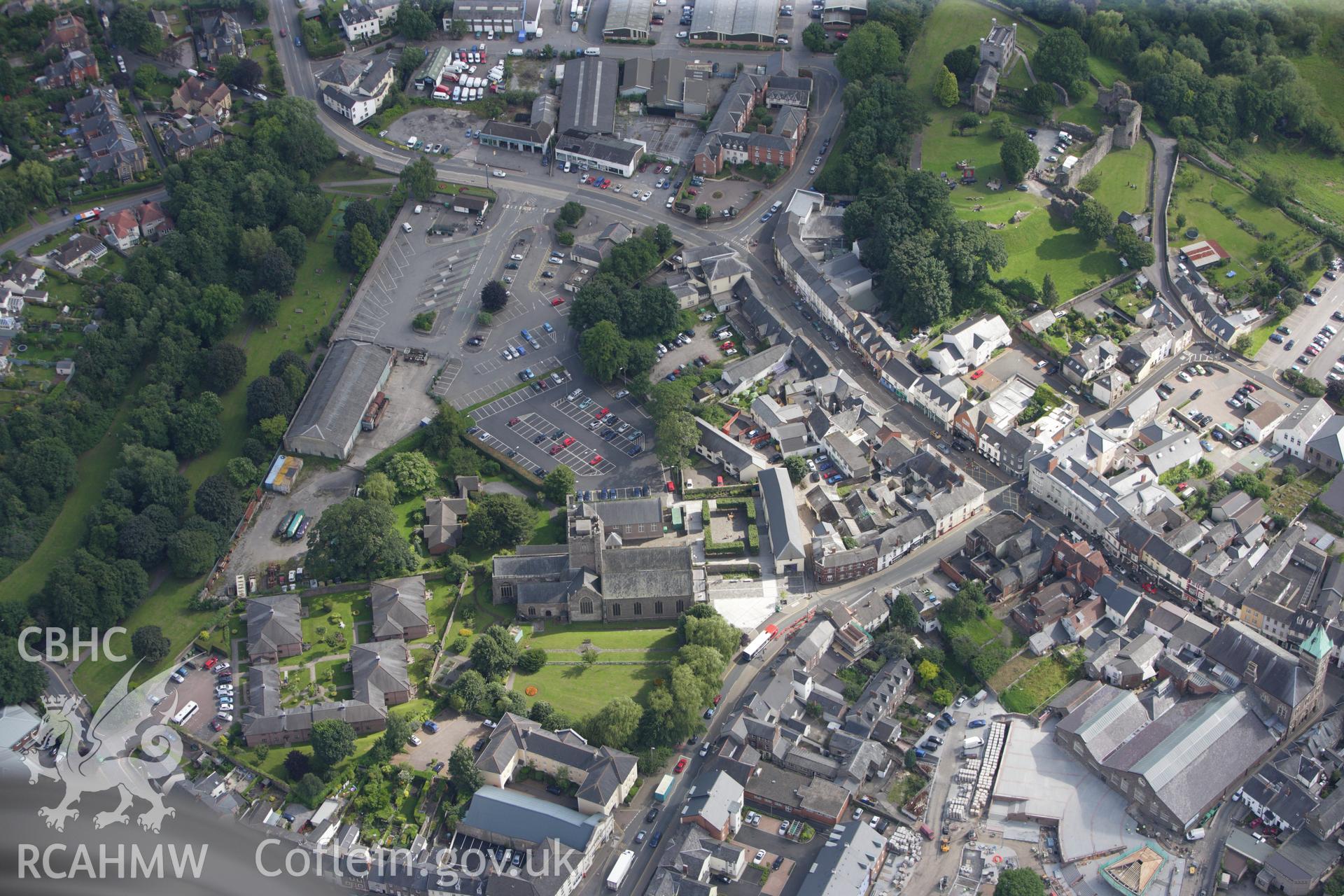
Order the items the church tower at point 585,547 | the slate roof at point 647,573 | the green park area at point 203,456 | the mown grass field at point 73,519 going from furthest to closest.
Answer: the mown grass field at point 73,519 → the green park area at point 203,456 → the church tower at point 585,547 → the slate roof at point 647,573

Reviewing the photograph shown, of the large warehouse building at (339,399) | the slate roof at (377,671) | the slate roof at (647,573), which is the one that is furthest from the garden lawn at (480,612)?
the large warehouse building at (339,399)

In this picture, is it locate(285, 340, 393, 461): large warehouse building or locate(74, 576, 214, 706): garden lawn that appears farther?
locate(285, 340, 393, 461): large warehouse building

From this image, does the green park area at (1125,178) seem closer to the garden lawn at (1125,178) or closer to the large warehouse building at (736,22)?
the garden lawn at (1125,178)

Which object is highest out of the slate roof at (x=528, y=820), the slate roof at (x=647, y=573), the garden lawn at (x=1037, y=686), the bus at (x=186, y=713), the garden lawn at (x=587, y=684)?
the garden lawn at (x=1037, y=686)

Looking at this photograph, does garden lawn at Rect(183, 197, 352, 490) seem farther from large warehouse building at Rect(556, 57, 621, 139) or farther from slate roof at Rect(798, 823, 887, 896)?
slate roof at Rect(798, 823, 887, 896)

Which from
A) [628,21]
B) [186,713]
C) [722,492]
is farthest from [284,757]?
[628,21]

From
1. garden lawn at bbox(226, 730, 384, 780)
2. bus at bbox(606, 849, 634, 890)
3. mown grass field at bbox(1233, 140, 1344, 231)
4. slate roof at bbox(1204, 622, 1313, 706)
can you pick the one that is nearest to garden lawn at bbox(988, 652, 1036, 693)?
slate roof at bbox(1204, 622, 1313, 706)

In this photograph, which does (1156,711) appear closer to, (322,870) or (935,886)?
(935,886)
